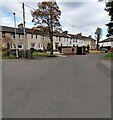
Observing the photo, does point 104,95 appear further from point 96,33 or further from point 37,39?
point 96,33

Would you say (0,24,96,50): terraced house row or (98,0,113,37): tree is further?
(0,24,96,50): terraced house row

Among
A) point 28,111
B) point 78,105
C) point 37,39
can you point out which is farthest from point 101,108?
point 37,39

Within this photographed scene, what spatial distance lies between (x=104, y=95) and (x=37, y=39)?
192 ft

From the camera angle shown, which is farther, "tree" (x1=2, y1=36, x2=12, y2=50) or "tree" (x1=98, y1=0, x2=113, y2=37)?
"tree" (x1=2, y1=36, x2=12, y2=50)

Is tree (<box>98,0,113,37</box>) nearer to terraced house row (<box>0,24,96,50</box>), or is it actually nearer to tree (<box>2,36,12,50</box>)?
terraced house row (<box>0,24,96,50</box>)

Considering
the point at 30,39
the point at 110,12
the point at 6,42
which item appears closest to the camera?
the point at 110,12

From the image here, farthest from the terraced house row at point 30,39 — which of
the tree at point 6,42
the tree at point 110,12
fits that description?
the tree at point 110,12

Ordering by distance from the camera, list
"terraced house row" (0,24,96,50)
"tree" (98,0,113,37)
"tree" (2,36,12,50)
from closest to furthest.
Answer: "tree" (98,0,113,37) < "tree" (2,36,12,50) < "terraced house row" (0,24,96,50)

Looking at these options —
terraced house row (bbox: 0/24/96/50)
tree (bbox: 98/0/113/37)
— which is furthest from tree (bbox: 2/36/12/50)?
tree (bbox: 98/0/113/37)

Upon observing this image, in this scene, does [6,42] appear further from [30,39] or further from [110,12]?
[110,12]

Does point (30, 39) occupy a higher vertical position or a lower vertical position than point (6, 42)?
higher

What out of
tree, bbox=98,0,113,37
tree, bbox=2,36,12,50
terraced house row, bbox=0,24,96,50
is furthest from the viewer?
terraced house row, bbox=0,24,96,50

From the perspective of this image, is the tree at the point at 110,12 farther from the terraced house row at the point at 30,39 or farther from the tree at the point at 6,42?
the tree at the point at 6,42

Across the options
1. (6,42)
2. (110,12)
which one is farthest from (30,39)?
(110,12)
